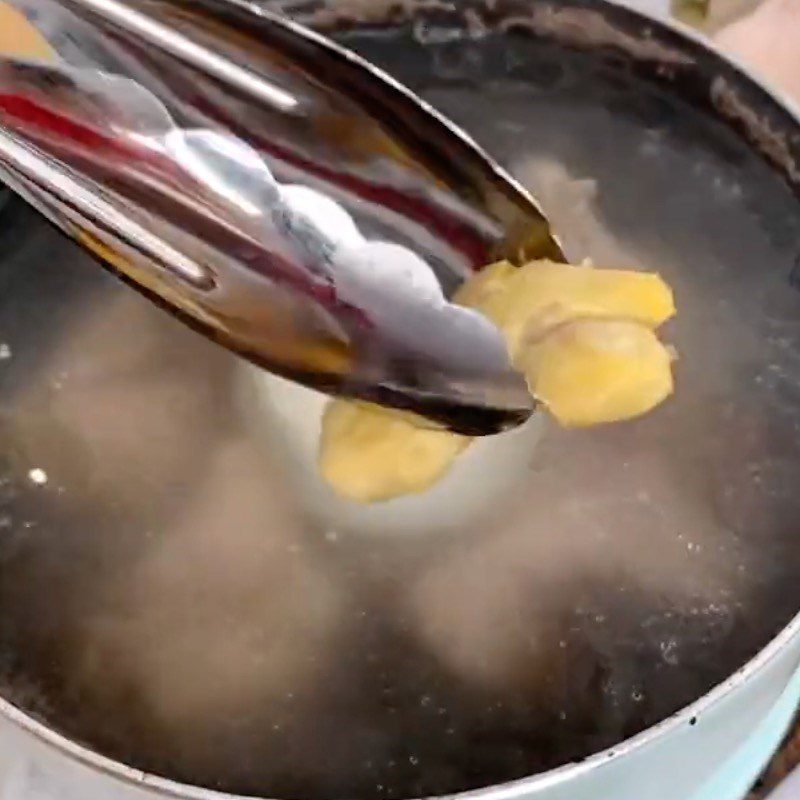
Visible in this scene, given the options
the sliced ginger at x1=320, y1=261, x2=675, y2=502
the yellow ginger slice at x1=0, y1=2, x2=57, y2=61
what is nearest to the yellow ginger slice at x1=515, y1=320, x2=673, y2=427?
the sliced ginger at x1=320, y1=261, x2=675, y2=502

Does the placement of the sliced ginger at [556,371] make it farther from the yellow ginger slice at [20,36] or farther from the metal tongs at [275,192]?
the yellow ginger slice at [20,36]

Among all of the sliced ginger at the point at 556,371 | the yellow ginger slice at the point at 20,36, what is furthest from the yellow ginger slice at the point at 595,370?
the yellow ginger slice at the point at 20,36

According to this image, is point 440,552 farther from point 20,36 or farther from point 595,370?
point 20,36

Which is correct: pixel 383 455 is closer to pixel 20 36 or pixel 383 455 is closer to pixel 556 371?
pixel 556 371

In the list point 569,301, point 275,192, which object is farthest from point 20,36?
point 569,301
